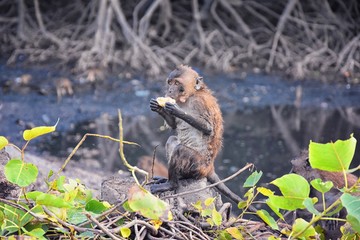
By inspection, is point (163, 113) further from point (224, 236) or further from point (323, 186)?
point (323, 186)

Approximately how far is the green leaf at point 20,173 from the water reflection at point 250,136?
17.1 feet

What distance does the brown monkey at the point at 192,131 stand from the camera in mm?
4391

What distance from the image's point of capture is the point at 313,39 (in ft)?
47.4

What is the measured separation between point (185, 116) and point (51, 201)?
6.67ft

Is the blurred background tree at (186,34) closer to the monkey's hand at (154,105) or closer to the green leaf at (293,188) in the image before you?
the monkey's hand at (154,105)

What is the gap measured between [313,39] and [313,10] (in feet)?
3.44

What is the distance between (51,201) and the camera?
2.33m

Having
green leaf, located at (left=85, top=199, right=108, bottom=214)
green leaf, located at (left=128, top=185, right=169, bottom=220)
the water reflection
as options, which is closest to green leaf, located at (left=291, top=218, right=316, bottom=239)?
green leaf, located at (left=128, top=185, right=169, bottom=220)

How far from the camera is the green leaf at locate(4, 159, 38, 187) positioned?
8.07ft

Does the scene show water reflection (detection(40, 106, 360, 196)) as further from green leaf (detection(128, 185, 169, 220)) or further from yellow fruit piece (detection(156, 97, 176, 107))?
green leaf (detection(128, 185, 169, 220))

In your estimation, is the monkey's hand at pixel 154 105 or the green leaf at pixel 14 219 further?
the monkey's hand at pixel 154 105

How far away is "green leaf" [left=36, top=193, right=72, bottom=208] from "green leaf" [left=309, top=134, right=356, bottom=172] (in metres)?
0.80

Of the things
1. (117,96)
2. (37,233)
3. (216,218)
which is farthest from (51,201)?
(117,96)

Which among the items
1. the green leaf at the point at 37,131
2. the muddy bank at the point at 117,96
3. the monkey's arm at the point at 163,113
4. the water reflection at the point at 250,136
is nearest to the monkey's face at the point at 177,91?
the monkey's arm at the point at 163,113
